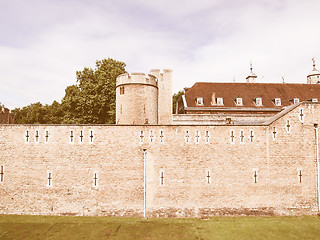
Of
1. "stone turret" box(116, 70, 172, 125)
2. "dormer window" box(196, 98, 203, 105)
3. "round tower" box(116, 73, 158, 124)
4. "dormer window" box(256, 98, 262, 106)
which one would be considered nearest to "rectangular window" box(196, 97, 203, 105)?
"dormer window" box(196, 98, 203, 105)

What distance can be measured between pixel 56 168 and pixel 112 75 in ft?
61.7

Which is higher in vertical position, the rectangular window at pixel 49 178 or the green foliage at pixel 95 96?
the green foliage at pixel 95 96

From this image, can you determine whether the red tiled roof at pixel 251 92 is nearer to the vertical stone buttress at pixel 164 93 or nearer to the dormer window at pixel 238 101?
the dormer window at pixel 238 101

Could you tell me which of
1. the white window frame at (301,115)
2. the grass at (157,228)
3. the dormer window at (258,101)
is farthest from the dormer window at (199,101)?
the grass at (157,228)

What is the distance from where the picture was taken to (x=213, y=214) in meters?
17.1

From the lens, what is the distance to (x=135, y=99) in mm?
22516

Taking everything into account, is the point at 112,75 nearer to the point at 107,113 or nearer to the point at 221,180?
the point at 107,113

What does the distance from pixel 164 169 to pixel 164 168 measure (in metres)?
0.07

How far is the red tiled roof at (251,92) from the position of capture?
32.3 metres

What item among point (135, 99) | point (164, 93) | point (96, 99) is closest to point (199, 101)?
point (164, 93)

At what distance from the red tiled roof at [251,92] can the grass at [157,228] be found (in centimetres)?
1774

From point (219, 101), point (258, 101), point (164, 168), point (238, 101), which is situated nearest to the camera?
point (164, 168)

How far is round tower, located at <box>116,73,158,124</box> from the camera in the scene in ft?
73.4

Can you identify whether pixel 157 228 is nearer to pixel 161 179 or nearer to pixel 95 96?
pixel 161 179
